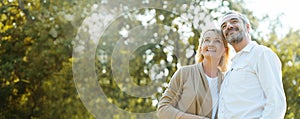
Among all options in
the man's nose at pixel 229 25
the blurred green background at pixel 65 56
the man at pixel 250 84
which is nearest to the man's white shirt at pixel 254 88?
the man at pixel 250 84

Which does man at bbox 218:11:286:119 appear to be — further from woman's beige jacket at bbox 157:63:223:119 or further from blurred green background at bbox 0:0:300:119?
blurred green background at bbox 0:0:300:119

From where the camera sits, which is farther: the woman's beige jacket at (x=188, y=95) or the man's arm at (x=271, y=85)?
the woman's beige jacket at (x=188, y=95)

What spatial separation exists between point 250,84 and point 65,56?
651cm

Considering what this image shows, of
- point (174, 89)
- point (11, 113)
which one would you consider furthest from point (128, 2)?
point (174, 89)

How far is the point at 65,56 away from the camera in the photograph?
8.69 m

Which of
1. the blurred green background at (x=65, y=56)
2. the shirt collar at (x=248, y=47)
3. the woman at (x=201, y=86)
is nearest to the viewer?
the shirt collar at (x=248, y=47)

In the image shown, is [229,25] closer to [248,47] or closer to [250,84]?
[248,47]

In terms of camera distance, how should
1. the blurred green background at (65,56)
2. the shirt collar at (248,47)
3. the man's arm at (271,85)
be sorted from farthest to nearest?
the blurred green background at (65,56)
the shirt collar at (248,47)
the man's arm at (271,85)

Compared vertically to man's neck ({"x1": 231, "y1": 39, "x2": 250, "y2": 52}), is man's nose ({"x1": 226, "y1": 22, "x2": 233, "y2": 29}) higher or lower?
higher

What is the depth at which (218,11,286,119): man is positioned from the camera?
239 cm

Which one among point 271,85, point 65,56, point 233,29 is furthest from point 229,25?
point 65,56

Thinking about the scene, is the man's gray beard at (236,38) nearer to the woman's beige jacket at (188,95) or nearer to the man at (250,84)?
the man at (250,84)

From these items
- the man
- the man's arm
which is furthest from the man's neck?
the man's arm

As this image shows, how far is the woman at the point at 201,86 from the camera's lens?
280 centimetres
